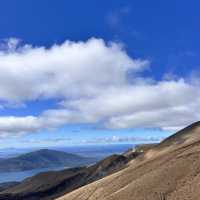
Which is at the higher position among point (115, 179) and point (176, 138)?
point (176, 138)

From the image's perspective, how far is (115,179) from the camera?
11425cm

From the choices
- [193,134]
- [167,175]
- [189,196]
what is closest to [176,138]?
[193,134]

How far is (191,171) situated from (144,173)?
2016cm

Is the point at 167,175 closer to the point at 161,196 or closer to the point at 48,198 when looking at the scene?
the point at 161,196

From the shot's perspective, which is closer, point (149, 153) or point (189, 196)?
point (189, 196)

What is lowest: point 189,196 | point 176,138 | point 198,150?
point 189,196

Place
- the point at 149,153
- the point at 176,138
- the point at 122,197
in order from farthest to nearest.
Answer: the point at 176,138 → the point at 149,153 → the point at 122,197

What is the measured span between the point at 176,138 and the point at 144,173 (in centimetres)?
9059

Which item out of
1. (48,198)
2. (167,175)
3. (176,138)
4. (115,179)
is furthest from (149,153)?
(167,175)

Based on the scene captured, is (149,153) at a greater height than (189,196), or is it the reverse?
(149,153)

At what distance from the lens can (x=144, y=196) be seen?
276 feet

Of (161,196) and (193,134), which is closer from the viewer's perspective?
(161,196)

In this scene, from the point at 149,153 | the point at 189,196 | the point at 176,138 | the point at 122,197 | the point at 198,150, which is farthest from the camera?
the point at 176,138

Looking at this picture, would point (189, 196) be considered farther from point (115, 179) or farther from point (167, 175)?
point (115, 179)
